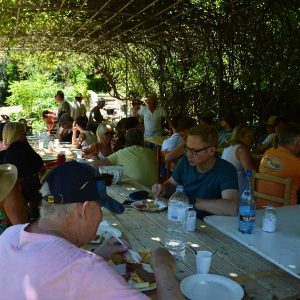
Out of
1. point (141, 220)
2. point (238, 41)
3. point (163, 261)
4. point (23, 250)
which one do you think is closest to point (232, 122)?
point (238, 41)

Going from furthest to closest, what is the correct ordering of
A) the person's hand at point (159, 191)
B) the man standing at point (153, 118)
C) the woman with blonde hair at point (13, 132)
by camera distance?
1. the man standing at point (153, 118)
2. the woman with blonde hair at point (13, 132)
3. the person's hand at point (159, 191)

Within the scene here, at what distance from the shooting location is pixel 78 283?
1.25 m

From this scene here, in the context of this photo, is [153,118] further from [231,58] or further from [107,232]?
[107,232]

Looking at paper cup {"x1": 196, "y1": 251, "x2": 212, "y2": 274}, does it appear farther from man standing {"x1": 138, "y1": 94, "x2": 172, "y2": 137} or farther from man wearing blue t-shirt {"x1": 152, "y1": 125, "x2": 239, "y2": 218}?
man standing {"x1": 138, "y1": 94, "x2": 172, "y2": 137}

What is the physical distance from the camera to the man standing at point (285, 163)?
346 centimetres

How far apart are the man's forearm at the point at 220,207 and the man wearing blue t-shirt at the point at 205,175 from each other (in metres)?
0.02

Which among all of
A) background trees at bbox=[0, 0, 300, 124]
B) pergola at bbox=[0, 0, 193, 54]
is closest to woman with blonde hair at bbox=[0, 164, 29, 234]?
pergola at bbox=[0, 0, 193, 54]

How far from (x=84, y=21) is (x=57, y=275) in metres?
7.56

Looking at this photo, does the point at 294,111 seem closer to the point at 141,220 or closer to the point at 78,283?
the point at 141,220

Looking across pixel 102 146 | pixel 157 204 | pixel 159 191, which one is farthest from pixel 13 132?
pixel 157 204

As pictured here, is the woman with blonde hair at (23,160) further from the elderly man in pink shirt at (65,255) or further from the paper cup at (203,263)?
the elderly man in pink shirt at (65,255)

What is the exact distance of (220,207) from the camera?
271 cm

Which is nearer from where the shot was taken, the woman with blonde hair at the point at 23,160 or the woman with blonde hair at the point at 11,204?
the woman with blonde hair at the point at 11,204

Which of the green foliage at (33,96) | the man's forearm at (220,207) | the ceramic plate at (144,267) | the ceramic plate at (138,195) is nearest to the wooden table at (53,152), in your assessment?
the ceramic plate at (138,195)
